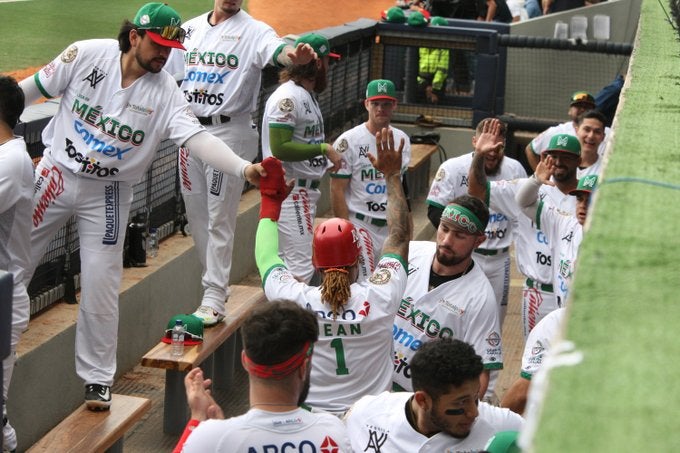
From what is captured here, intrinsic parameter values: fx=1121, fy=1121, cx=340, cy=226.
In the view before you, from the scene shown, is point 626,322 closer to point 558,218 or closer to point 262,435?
point 262,435

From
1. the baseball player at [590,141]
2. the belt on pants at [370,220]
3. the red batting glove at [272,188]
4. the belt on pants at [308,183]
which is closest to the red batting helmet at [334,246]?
the red batting glove at [272,188]

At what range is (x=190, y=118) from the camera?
500cm

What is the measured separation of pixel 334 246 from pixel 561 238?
Result: 2.38 meters

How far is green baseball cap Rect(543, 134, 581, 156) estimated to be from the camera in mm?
5684

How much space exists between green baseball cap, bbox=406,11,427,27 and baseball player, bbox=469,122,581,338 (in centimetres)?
530

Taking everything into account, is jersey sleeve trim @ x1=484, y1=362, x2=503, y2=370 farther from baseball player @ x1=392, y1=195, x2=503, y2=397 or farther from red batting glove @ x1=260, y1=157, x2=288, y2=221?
red batting glove @ x1=260, y1=157, x2=288, y2=221

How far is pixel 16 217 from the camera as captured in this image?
4312 mm

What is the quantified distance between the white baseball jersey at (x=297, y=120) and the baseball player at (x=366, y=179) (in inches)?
10.2

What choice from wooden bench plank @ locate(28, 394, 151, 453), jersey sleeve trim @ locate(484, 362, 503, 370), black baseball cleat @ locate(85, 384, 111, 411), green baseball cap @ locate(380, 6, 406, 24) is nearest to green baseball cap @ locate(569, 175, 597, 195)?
jersey sleeve trim @ locate(484, 362, 503, 370)

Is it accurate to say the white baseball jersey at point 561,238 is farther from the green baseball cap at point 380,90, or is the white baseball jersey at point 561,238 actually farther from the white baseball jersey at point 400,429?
the white baseball jersey at point 400,429

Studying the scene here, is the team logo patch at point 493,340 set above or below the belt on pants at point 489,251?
above

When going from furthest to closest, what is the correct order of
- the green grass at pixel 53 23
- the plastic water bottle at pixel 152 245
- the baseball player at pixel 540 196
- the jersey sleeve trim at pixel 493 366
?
the green grass at pixel 53 23 → the plastic water bottle at pixel 152 245 → the baseball player at pixel 540 196 → the jersey sleeve trim at pixel 493 366

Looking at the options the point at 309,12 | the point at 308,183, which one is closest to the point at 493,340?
the point at 308,183

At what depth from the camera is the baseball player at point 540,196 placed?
19.3 feet
